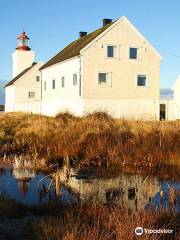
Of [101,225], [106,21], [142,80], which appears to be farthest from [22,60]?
[101,225]

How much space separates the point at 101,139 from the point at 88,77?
58.5ft

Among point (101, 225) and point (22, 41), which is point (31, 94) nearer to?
point (22, 41)

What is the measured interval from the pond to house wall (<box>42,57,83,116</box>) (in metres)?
20.9

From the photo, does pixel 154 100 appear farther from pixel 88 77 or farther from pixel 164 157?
pixel 164 157

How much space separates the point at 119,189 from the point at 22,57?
46.2 metres

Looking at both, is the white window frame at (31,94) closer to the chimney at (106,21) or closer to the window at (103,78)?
the chimney at (106,21)

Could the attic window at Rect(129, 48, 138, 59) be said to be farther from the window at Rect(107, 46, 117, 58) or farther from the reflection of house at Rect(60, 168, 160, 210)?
the reflection of house at Rect(60, 168, 160, 210)

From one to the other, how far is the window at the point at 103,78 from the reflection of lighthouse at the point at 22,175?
1997 centimetres

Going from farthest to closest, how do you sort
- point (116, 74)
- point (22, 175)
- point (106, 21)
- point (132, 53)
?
point (106, 21)
point (132, 53)
point (116, 74)
point (22, 175)

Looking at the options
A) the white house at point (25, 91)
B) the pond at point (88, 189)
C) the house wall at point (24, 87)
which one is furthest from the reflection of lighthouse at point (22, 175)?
the house wall at point (24, 87)

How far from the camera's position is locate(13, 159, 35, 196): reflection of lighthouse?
9.92m

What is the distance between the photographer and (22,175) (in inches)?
452

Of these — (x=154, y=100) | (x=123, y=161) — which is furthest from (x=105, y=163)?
(x=154, y=100)

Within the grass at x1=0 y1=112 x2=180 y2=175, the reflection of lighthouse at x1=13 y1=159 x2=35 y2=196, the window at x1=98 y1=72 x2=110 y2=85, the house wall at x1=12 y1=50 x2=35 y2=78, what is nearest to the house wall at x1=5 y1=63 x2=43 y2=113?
the house wall at x1=12 y1=50 x2=35 y2=78
